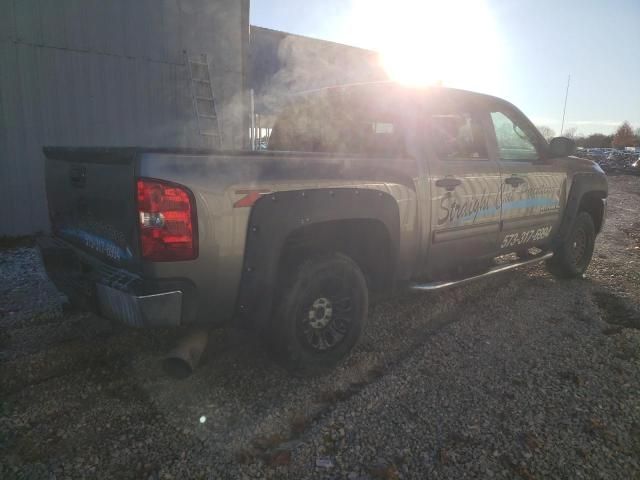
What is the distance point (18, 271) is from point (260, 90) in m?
9.01

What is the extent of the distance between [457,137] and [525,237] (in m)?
1.32

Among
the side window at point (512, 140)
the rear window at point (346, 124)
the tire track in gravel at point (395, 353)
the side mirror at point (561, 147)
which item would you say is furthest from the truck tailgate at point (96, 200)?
the side mirror at point (561, 147)

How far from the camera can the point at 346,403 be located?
2.58 meters

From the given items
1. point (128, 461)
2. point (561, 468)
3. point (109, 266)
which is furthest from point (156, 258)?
point (561, 468)

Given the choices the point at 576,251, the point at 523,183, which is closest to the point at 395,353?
the point at 523,183

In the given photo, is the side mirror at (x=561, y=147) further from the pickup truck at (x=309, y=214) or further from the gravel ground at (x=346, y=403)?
the gravel ground at (x=346, y=403)

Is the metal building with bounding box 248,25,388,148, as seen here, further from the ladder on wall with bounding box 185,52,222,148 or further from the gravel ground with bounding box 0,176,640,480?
the gravel ground with bounding box 0,176,640,480

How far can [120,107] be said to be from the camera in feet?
23.5

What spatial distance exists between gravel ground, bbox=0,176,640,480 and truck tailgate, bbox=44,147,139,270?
0.82m

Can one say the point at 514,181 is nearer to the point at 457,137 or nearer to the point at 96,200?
the point at 457,137

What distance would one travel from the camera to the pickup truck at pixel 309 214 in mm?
2178

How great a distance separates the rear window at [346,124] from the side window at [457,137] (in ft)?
1.00

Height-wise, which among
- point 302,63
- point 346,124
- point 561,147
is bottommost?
point 561,147

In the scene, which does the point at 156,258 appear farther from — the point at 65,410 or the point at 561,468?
the point at 561,468
